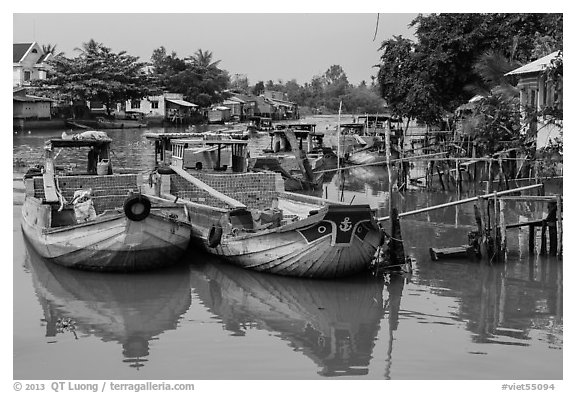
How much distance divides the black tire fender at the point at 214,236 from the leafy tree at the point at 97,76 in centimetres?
4154

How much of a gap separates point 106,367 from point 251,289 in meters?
3.80

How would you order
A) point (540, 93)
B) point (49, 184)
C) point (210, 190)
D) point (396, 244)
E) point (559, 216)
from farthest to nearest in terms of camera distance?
point (540, 93), point (210, 190), point (49, 184), point (559, 216), point (396, 244)

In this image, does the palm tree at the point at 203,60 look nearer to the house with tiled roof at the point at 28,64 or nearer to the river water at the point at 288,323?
the house with tiled roof at the point at 28,64

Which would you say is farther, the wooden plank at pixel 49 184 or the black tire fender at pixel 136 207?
the wooden plank at pixel 49 184

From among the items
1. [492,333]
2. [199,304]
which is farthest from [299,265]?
[492,333]

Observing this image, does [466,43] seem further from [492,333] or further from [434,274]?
[492,333]

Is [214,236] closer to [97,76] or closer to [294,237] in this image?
[294,237]

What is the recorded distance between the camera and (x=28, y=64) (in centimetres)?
6134

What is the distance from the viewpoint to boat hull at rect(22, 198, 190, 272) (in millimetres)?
12023

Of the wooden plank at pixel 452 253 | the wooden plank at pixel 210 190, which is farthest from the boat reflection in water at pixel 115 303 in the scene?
the wooden plank at pixel 452 253

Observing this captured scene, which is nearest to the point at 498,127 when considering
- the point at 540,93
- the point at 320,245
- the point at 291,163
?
the point at 540,93

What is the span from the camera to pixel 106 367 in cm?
865

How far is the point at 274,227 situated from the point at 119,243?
252 cm

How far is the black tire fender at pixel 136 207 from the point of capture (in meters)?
11.8
